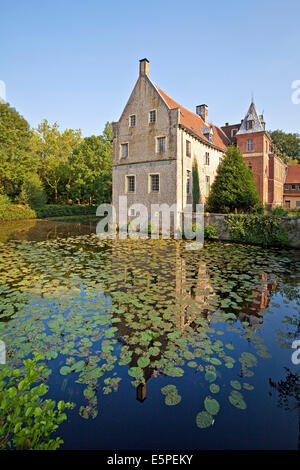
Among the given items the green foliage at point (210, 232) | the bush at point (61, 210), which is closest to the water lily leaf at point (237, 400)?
the green foliage at point (210, 232)

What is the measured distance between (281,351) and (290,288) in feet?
13.2

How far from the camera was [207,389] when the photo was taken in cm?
370

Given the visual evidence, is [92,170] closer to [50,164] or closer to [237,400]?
[50,164]

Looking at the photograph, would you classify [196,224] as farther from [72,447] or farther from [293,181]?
[293,181]

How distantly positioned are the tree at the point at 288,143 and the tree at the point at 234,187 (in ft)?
136

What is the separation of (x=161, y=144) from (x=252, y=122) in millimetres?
15342

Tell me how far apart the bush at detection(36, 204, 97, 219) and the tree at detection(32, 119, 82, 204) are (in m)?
4.69

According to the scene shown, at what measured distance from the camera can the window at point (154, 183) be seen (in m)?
22.7

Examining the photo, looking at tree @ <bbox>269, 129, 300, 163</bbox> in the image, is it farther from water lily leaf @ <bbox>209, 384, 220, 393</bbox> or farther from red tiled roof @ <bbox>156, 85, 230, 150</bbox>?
water lily leaf @ <bbox>209, 384, 220, 393</bbox>

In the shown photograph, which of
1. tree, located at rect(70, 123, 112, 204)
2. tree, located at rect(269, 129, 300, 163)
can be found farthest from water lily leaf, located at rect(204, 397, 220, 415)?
tree, located at rect(269, 129, 300, 163)

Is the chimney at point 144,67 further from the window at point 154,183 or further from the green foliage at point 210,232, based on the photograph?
the green foliage at point 210,232

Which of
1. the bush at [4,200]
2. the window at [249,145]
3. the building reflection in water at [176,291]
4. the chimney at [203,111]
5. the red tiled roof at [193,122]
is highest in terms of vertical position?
the chimney at [203,111]

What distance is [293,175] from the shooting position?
43312 millimetres

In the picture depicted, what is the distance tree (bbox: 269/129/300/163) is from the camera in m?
57.7
